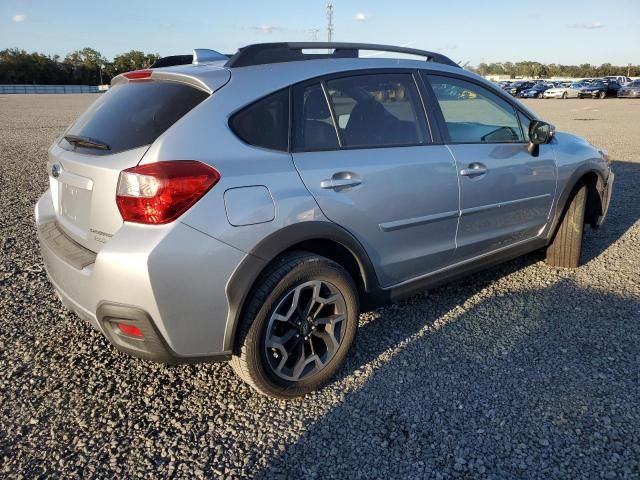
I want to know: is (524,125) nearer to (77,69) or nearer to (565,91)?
(565,91)

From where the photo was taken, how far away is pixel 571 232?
437 cm

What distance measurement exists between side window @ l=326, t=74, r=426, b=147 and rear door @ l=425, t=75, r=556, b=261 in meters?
0.24

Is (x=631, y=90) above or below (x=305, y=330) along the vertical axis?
above

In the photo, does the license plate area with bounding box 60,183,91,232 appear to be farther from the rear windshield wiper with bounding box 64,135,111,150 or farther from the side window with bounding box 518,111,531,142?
the side window with bounding box 518,111,531,142

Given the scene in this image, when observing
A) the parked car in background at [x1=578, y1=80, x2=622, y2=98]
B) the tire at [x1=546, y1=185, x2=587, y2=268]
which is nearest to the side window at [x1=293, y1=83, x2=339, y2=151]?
the tire at [x1=546, y1=185, x2=587, y2=268]

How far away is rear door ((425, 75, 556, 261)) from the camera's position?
339 centimetres

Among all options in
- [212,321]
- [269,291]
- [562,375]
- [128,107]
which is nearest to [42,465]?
[212,321]

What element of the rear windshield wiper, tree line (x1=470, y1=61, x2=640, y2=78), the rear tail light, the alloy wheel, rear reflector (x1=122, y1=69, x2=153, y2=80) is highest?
tree line (x1=470, y1=61, x2=640, y2=78)

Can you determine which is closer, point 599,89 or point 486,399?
point 486,399

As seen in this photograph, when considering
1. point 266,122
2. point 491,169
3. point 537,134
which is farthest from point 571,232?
point 266,122

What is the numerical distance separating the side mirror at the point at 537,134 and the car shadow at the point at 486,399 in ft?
3.80

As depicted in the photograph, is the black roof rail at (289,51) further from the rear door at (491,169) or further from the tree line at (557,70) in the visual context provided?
the tree line at (557,70)

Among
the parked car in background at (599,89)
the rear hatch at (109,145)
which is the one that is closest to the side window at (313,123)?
the rear hatch at (109,145)

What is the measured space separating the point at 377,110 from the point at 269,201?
1070 mm
